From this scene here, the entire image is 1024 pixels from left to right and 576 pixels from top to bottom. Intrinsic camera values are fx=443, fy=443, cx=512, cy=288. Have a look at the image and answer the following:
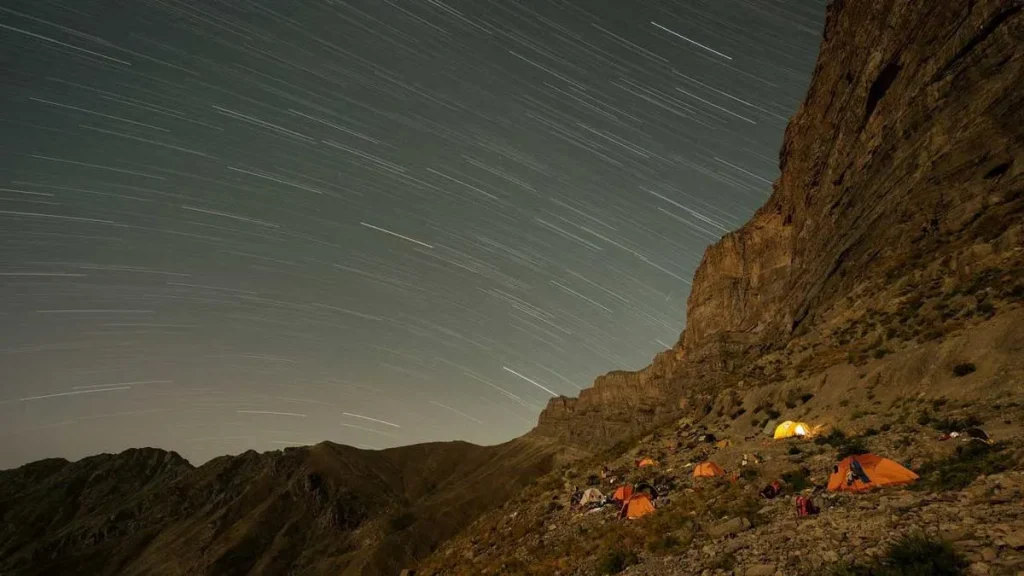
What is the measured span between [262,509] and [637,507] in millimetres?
143332

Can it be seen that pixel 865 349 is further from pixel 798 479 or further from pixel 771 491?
pixel 771 491

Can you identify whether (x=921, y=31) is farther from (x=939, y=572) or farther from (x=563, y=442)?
(x=563, y=442)

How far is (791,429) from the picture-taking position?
75.4ft

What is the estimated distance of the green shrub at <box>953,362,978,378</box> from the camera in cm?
1757

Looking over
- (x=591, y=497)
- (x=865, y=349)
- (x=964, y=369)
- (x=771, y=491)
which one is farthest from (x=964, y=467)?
(x=591, y=497)

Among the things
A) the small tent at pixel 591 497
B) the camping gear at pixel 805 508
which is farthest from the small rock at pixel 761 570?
the small tent at pixel 591 497

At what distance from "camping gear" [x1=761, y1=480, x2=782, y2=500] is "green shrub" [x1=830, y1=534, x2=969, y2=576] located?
6809mm

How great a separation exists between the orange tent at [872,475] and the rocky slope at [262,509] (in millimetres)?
99231

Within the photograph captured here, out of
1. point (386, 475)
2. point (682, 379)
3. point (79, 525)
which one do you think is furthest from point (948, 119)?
point (79, 525)

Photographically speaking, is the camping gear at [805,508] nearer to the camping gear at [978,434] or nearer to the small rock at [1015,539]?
the small rock at [1015,539]

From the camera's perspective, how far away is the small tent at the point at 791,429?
22.2m

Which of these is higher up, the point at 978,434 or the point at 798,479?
the point at 978,434

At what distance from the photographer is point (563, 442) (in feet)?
496

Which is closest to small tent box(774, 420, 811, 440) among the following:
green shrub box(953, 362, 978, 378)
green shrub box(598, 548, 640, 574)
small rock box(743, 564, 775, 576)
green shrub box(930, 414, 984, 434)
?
green shrub box(953, 362, 978, 378)
